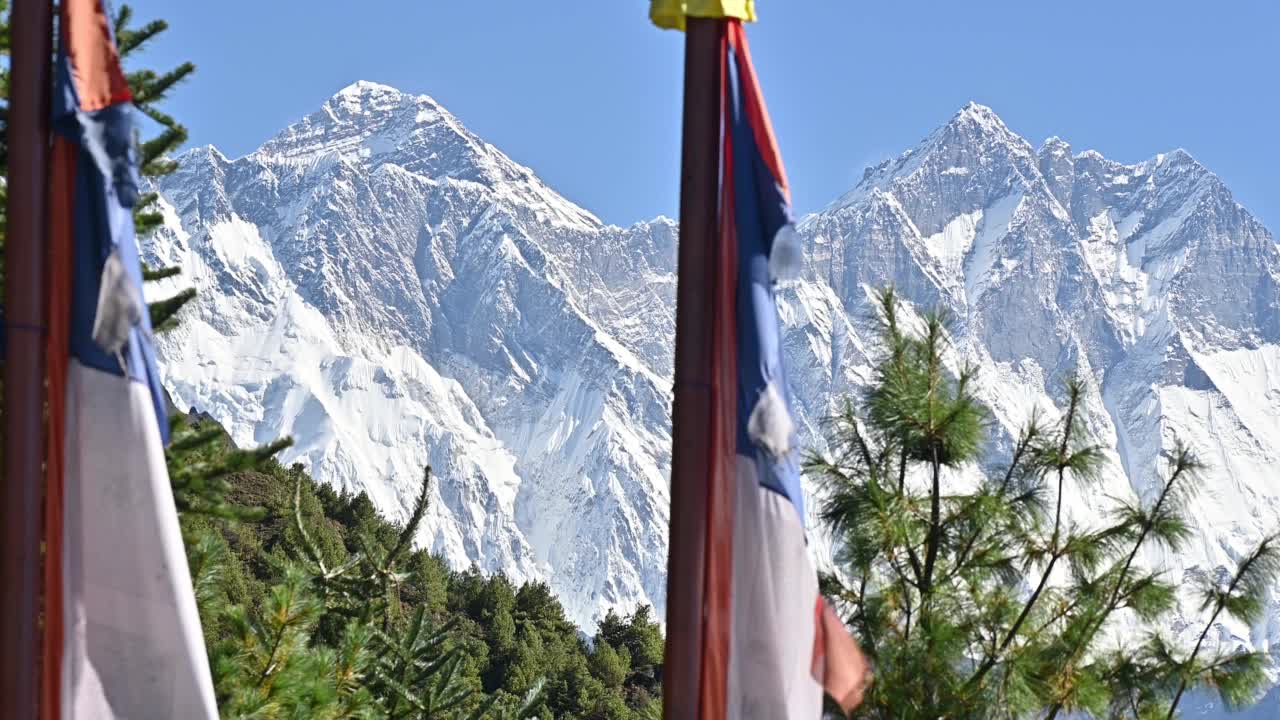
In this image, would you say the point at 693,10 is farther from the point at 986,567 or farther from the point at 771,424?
the point at 986,567

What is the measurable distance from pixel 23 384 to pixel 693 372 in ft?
4.44

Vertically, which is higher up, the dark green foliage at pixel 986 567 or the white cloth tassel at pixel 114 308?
the dark green foliage at pixel 986 567

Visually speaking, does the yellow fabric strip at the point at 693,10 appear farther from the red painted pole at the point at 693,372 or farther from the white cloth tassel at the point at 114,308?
the white cloth tassel at the point at 114,308

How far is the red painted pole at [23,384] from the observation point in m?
3.97

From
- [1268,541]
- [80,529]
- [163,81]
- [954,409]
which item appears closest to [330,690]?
[163,81]

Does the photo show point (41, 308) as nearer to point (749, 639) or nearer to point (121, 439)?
point (121, 439)

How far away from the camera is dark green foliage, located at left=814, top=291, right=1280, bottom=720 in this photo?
697 centimetres

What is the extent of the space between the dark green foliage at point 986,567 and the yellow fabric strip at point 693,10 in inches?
117

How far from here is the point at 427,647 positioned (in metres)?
12.4

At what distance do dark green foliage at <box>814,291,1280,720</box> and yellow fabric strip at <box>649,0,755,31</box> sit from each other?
117 inches

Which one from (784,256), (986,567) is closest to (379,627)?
(986,567)

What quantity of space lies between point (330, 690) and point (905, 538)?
350 cm

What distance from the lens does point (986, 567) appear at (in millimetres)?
7453

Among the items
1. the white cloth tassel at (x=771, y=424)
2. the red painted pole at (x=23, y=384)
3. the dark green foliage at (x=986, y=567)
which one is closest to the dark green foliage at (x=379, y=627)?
the dark green foliage at (x=986, y=567)
